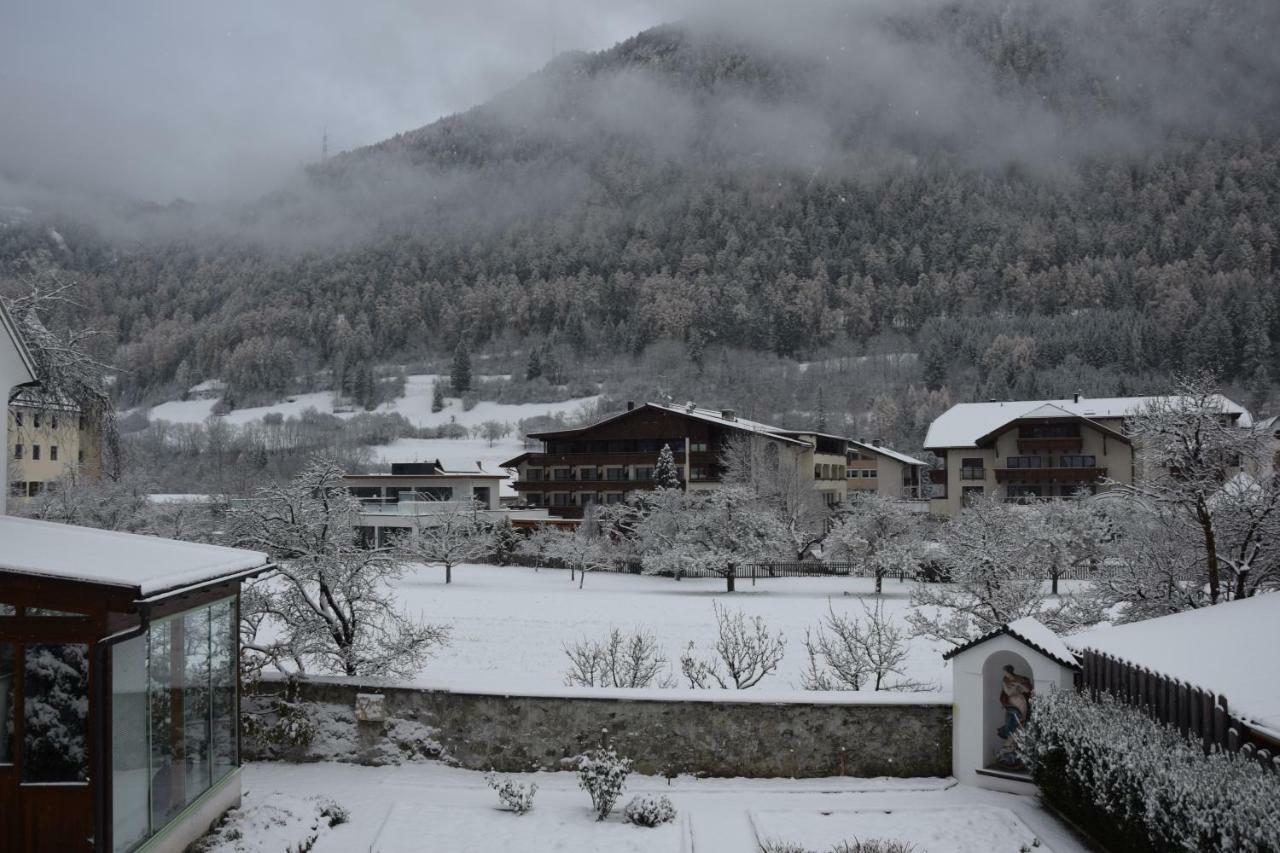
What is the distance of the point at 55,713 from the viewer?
26.1 feet

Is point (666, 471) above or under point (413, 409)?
under

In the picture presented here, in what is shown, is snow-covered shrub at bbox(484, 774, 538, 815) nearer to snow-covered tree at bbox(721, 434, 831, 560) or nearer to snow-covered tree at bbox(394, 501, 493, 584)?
snow-covered tree at bbox(394, 501, 493, 584)

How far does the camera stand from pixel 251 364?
19912 cm

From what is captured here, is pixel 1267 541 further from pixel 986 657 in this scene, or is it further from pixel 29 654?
pixel 29 654

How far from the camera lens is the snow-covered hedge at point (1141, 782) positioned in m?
7.14

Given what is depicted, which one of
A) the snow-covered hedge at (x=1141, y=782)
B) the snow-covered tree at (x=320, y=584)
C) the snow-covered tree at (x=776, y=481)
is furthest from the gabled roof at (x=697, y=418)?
the snow-covered hedge at (x=1141, y=782)

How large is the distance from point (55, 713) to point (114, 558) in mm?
1349

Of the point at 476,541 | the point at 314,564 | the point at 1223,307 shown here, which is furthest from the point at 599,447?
the point at 1223,307

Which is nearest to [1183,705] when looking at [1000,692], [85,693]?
[1000,692]

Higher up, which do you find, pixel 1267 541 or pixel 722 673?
pixel 1267 541

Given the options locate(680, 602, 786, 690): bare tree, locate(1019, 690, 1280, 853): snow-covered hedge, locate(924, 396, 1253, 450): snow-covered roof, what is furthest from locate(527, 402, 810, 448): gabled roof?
locate(1019, 690, 1280, 853): snow-covered hedge

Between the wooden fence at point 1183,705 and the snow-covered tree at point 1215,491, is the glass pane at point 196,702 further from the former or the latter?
the snow-covered tree at point 1215,491

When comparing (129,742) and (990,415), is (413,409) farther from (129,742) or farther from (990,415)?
(129,742)

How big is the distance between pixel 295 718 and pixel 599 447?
183 feet
